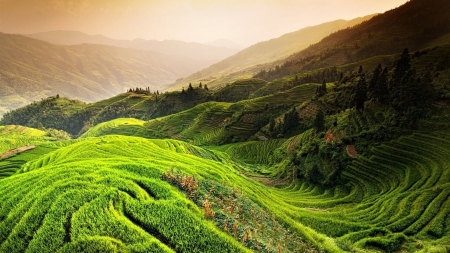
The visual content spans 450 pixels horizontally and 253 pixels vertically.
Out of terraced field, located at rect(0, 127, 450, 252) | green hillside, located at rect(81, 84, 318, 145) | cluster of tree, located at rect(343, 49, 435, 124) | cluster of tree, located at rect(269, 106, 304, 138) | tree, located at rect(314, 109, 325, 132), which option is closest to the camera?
terraced field, located at rect(0, 127, 450, 252)

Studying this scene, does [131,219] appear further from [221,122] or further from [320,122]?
[221,122]

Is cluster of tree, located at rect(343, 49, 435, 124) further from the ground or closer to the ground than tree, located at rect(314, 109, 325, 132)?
further from the ground

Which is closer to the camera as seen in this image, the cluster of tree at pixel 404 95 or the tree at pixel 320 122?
the cluster of tree at pixel 404 95

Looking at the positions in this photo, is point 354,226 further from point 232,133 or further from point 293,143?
point 232,133

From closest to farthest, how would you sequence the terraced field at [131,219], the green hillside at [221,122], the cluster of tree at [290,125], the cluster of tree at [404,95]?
the terraced field at [131,219]
the cluster of tree at [404,95]
the cluster of tree at [290,125]
the green hillside at [221,122]

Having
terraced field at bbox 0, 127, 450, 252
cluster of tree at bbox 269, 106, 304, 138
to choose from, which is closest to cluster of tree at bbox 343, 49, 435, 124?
terraced field at bbox 0, 127, 450, 252

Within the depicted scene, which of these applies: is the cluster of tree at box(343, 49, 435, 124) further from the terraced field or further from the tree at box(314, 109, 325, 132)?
the terraced field

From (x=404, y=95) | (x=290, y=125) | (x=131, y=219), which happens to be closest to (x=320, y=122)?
(x=404, y=95)

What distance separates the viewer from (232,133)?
112 m

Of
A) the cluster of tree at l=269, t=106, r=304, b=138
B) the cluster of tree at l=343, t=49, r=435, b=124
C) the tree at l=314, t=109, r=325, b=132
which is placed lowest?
the cluster of tree at l=269, t=106, r=304, b=138

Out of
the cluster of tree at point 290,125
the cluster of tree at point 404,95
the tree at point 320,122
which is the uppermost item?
the cluster of tree at point 404,95

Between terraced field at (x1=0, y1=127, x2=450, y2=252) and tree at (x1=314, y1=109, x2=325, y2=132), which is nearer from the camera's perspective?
terraced field at (x1=0, y1=127, x2=450, y2=252)

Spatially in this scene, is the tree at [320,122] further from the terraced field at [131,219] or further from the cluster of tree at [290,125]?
the terraced field at [131,219]

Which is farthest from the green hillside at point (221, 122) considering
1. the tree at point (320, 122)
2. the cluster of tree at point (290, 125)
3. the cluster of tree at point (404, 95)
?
the cluster of tree at point (404, 95)
